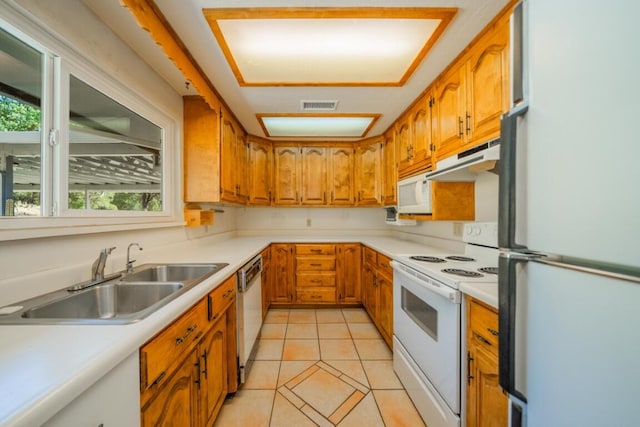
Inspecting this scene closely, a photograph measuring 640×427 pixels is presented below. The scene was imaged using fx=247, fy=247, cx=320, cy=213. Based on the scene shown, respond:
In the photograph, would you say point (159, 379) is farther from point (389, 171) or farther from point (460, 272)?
point (389, 171)

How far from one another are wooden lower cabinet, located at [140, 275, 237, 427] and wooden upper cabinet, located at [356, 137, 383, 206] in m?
2.20

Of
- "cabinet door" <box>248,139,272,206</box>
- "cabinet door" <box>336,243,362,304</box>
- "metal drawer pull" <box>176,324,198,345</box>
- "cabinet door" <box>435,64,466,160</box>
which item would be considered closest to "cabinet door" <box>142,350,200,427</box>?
"metal drawer pull" <box>176,324,198,345</box>

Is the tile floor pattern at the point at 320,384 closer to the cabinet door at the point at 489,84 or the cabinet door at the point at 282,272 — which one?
the cabinet door at the point at 282,272

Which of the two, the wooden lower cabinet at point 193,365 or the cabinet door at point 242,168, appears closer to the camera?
the wooden lower cabinet at point 193,365

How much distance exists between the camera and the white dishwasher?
1676 mm

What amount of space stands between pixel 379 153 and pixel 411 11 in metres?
1.99

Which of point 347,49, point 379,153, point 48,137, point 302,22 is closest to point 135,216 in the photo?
point 48,137

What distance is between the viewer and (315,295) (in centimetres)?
310

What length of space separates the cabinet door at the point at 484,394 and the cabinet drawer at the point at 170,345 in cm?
121

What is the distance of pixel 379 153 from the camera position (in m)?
3.24

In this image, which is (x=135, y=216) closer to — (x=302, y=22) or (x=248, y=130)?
(x=302, y=22)

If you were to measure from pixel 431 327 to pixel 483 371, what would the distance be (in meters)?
0.38

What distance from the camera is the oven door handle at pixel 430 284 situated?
1160mm

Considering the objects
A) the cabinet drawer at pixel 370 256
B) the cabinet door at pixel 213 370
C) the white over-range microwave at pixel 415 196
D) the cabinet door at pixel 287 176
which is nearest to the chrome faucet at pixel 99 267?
the cabinet door at pixel 213 370
